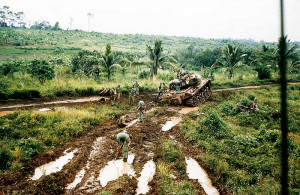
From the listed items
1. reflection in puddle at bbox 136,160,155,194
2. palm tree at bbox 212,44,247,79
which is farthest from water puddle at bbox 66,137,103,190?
palm tree at bbox 212,44,247,79

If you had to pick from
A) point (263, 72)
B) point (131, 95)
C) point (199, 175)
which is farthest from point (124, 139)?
point (263, 72)

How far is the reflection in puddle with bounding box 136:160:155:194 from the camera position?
7.71m

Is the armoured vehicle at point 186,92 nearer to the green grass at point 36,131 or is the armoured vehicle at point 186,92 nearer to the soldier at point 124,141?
the green grass at point 36,131

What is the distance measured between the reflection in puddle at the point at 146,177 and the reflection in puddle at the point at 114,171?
0.45 metres

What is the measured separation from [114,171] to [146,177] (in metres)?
1.29

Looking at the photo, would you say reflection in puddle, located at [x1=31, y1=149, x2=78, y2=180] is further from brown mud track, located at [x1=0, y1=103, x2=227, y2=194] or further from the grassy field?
the grassy field

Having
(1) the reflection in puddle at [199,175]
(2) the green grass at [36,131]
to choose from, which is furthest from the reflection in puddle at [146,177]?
(2) the green grass at [36,131]

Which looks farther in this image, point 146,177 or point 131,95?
point 131,95

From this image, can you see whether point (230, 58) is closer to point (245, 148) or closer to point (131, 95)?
point (131, 95)

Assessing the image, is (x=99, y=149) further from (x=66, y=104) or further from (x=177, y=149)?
(x=66, y=104)

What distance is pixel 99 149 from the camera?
416 inches

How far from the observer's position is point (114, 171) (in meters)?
8.77

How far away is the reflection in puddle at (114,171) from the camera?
327 inches

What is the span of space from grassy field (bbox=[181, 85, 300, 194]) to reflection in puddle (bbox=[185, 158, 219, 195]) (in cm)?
41
